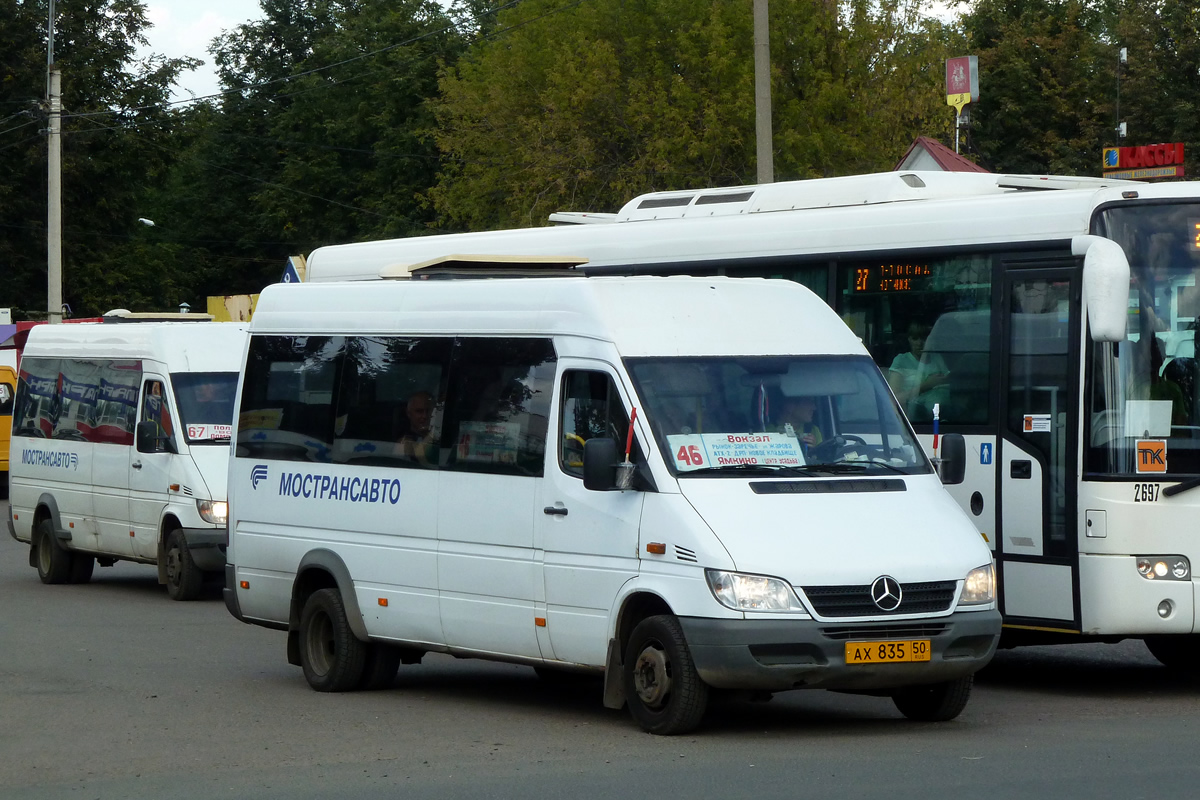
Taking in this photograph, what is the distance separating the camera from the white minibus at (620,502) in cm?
920

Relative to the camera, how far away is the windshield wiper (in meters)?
9.59

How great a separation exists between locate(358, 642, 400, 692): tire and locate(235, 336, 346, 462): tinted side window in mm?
1243

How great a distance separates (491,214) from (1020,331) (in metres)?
35.7

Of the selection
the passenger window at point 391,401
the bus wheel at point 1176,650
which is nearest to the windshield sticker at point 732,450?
the passenger window at point 391,401

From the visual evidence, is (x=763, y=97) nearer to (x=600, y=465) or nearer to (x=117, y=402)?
(x=117, y=402)

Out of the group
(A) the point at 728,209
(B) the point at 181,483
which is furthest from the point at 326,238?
(A) the point at 728,209

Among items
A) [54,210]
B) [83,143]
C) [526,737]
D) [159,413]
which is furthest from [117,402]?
[83,143]

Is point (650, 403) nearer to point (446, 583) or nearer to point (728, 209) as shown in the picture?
point (446, 583)

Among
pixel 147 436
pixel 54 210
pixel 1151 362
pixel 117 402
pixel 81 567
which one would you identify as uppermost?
pixel 54 210

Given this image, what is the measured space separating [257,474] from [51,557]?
863cm

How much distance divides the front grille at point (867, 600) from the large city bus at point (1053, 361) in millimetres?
1903

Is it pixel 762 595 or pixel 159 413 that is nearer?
pixel 762 595

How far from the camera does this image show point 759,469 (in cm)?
967

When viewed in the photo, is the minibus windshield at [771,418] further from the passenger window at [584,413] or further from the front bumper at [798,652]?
the front bumper at [798,652]
